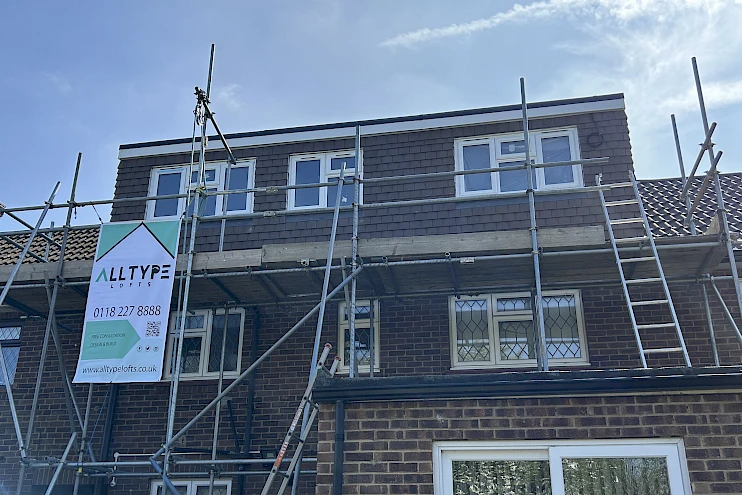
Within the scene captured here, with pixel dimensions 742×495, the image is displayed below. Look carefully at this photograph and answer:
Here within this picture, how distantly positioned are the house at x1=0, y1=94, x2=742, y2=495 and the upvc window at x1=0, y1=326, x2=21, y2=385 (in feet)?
0.11

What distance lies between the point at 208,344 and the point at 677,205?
791 cm

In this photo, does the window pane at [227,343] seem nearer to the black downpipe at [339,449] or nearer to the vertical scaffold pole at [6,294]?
the vertical scaffold pole at [6,294]

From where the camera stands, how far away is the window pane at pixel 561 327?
1069cm

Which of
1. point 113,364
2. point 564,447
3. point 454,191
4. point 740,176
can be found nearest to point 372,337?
point 454,191

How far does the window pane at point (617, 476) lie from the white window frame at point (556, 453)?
0.05 meters

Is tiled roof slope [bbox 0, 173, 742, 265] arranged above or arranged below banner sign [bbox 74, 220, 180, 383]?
above

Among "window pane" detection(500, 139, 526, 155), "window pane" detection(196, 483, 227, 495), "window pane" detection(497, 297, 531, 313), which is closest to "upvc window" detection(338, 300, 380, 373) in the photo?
"window pane" detection(497, 297, 531, 313)

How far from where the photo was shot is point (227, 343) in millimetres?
11719

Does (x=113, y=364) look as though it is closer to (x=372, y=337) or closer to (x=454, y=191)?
(x=372, y=337)

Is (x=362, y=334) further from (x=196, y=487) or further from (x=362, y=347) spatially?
(x=196, y=487)

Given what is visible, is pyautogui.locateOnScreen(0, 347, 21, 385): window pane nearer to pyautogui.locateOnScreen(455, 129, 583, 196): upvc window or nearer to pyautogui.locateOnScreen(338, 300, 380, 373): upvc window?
pyautogui.locateOnScreen(338, 300, 380, 373): upvc window

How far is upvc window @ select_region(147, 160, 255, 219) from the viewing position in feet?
41.8

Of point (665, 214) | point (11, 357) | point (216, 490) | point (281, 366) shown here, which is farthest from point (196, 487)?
point (665, 214)

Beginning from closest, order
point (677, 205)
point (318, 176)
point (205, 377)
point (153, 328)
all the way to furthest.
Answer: point (153, 328), point (205, 377), point (677, 205), point (318, 176)
